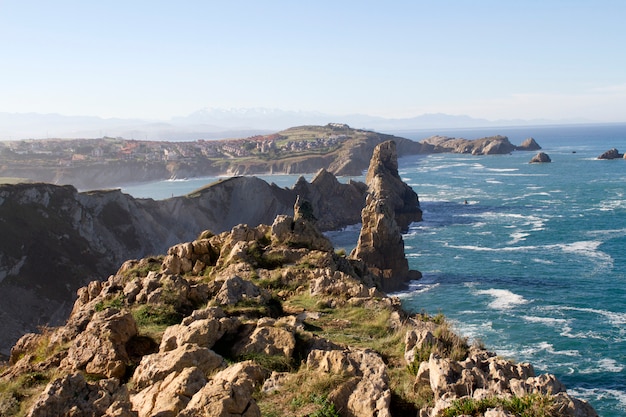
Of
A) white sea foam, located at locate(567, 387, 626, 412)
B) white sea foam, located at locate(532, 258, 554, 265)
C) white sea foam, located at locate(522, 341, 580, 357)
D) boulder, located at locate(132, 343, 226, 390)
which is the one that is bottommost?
white sea foam, located at locate(567, 387, 626, 412)

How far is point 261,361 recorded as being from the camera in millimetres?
11164

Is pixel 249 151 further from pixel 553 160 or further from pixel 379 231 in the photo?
pixel 379 231

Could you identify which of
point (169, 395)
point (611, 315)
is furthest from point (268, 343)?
point (611, 315)

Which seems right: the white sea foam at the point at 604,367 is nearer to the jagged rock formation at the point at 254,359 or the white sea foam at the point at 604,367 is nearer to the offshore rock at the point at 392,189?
the jagged rock formation at the point at 254,359

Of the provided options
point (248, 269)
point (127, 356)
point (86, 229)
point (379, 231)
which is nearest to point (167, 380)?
point (127, 356)

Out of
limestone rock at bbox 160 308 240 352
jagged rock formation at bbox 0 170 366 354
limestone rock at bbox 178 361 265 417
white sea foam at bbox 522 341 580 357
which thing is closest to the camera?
limestone rock at bbox 178 361 265 417

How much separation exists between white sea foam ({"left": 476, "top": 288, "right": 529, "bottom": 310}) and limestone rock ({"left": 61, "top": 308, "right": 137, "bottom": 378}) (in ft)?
108

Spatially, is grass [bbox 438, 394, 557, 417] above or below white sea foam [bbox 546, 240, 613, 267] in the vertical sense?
above

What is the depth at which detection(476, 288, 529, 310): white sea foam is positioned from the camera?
130ft

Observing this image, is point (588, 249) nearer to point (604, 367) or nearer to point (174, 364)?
point (604, 367)

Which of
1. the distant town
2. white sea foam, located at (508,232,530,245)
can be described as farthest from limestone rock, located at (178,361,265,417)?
the distant town

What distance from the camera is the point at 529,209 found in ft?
263

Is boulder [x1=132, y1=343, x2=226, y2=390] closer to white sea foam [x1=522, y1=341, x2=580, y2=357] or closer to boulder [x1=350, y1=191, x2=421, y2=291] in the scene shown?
white sea foam [x1=522, y1=341, x2=580, y2=357]

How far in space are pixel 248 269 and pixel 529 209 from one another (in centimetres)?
6955
